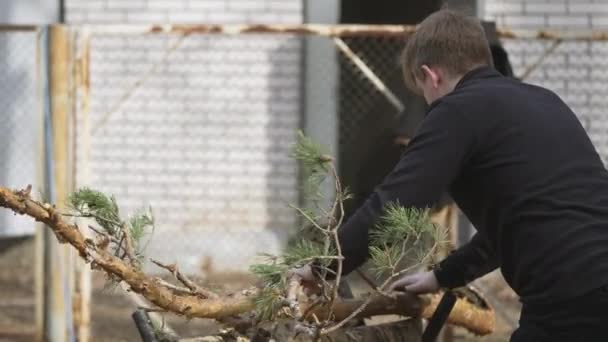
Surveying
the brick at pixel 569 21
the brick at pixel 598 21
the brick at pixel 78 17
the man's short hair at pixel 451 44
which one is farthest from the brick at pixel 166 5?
the man's short hair at pixel 451 44

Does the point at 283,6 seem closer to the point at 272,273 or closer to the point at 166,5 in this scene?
the point at 166,5

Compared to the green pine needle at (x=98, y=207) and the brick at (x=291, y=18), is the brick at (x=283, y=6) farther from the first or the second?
the green pine needle at (x=98, y=207)

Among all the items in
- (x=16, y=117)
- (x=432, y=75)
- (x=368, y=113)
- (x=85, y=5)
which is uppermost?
(x=85, y=5)

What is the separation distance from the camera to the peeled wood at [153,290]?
2582 millimetres

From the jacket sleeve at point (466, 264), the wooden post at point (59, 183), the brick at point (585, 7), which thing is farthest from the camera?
the brick at point (585, 7)

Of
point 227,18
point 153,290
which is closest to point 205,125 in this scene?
point 227,18

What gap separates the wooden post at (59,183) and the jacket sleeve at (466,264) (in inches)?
111

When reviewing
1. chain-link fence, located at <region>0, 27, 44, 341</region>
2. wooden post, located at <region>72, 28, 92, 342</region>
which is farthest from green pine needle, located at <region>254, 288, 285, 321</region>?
chain-link fence, located at <region>0, 27, 44, 341</region>

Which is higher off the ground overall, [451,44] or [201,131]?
[451,44]

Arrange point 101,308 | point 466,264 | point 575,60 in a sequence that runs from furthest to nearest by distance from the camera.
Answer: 1. point 575,60
2. point 101,308
3. point 466,264

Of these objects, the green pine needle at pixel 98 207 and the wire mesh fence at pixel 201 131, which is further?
the wire mesh fence at pixel 201 131

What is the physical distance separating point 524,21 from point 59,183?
399 cm

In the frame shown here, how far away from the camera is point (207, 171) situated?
774cm

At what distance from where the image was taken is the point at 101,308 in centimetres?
723
